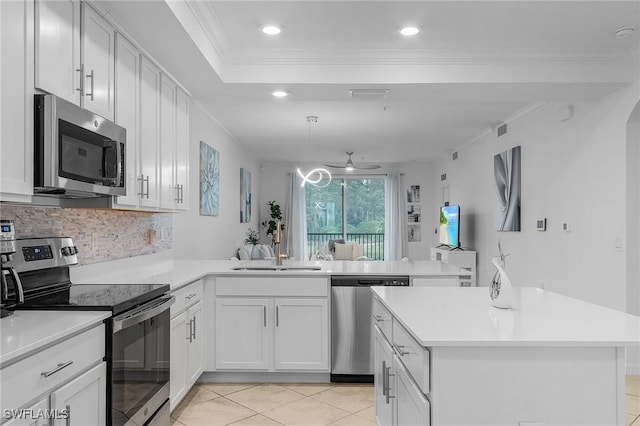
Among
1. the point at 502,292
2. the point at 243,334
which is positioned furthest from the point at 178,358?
→ the point at 502,292

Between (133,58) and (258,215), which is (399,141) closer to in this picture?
(258,215)

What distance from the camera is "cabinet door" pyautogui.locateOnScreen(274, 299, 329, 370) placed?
3.69 metres

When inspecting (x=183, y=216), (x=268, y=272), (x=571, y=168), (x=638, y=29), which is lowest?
(x=268, y=272)

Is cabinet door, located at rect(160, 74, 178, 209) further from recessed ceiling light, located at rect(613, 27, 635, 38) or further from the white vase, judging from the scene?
recessed ceiling light, located at rect(613, 27, 635, 38)

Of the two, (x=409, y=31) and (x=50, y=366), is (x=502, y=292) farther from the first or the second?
(x=409, y=31)

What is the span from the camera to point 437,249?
336 inches

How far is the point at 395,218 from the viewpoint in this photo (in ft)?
35.6

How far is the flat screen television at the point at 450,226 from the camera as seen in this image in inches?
305

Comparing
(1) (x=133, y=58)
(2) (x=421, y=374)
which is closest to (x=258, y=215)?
(1) (x=133, y=58)

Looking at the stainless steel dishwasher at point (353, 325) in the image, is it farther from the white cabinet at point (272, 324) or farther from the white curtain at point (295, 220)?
the white curtain at point (295, 220)

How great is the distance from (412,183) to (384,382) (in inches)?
353

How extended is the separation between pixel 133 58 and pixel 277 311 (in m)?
2.05

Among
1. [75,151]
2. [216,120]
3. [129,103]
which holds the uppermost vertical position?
[216,120]

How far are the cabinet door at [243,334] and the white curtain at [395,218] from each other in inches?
292
